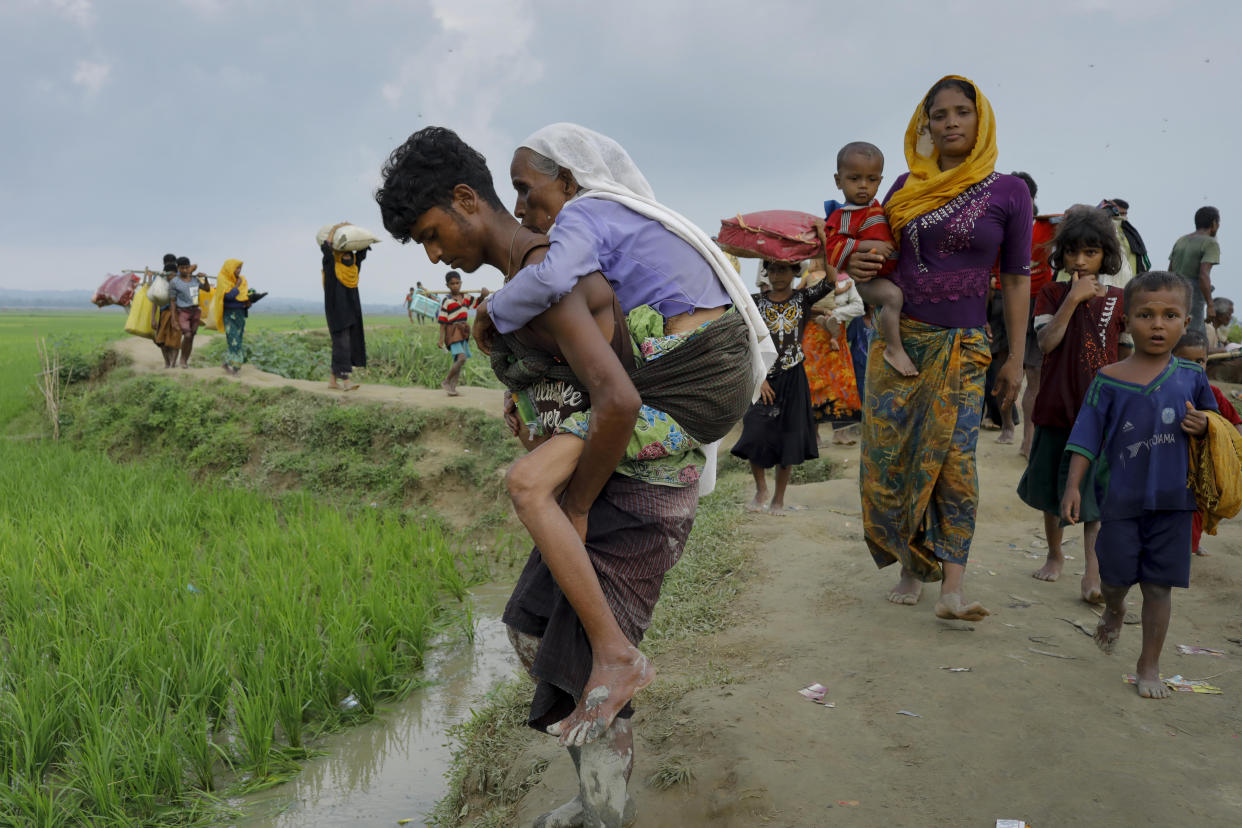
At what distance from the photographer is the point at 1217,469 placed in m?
2.76

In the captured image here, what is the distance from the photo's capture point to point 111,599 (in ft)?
14.9

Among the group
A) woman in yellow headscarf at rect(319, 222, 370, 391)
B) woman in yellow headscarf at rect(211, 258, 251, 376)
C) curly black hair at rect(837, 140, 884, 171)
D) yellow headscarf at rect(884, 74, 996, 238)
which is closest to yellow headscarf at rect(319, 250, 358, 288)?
woman in yellow headscarf at rect(319, 222, 370, 391)

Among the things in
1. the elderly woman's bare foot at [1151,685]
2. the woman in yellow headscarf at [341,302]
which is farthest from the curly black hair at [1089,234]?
the woman in yellow headscarf at [341,302]

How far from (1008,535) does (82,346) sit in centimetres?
1230

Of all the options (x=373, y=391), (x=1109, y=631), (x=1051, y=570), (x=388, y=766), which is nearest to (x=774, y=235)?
(x=1051, y=570)

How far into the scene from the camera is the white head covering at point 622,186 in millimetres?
1888

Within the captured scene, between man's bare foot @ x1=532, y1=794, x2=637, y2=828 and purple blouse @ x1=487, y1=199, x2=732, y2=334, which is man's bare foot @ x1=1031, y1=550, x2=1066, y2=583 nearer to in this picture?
man's bare foot @ x1=532, y1=794, x2=637, y2=828

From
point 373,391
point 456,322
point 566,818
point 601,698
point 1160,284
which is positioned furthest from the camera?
point 456,322

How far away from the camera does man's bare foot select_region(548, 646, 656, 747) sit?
178 cm

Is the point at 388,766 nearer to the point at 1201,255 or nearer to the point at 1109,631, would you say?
the point at 1109,631

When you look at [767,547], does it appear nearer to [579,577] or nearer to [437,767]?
[437,767]

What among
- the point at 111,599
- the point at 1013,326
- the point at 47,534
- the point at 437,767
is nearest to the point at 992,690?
the point at 1013,326

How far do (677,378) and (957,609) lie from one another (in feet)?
6.46

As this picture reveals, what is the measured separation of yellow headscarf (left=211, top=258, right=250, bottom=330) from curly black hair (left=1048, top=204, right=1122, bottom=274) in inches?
370
